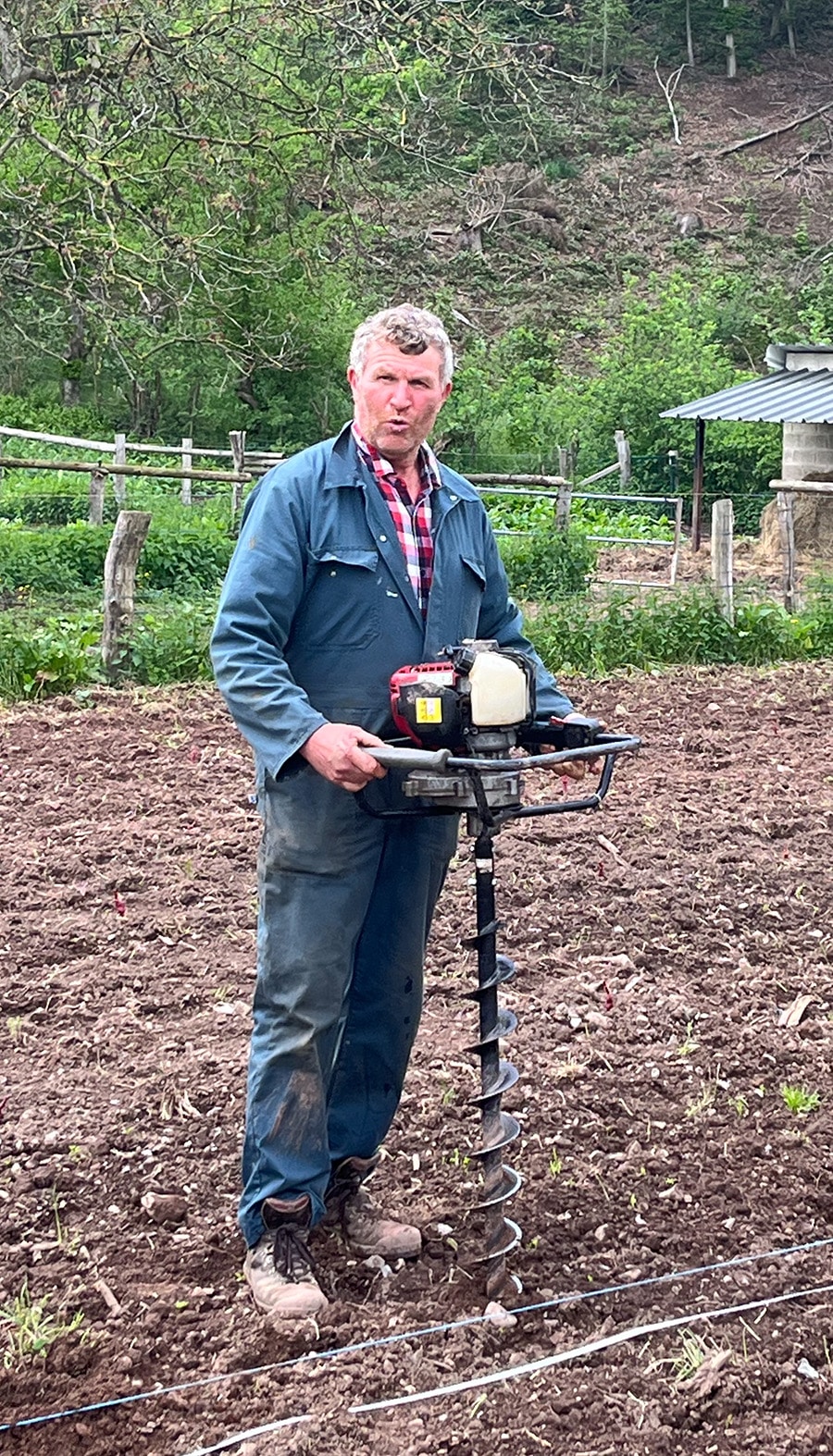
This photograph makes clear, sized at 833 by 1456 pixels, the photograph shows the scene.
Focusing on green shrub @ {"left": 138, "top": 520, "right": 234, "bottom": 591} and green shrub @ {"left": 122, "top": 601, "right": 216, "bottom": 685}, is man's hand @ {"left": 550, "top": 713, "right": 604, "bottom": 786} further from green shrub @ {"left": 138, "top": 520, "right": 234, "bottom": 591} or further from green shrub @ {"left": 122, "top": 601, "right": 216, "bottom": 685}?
green shrub @ {"left": 138, "top": 520, "right": 234, "bottom": 591}

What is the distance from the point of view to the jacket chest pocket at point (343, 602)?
3.05 metres

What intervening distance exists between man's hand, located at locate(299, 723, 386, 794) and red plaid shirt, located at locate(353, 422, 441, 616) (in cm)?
41

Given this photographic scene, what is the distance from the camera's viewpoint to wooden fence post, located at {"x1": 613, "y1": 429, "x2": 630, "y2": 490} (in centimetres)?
2477

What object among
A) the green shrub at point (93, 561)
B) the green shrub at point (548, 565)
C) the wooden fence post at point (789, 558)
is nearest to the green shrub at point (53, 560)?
the green shrub at point (93, 561)

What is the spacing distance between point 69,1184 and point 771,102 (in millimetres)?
54901

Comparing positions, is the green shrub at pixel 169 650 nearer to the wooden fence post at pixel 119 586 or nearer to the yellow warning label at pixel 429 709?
the wooden fence post at pixel 119 586

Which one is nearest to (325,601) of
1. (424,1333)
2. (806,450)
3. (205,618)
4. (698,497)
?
(424,1333)

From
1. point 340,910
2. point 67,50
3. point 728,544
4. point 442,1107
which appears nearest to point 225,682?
point 340,910

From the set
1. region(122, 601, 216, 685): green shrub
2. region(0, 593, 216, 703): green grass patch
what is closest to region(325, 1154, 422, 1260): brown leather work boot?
region(0, 593, 216, 703): green grass patch

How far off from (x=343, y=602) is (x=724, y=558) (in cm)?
870

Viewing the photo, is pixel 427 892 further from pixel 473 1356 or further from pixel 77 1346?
pixel 77 1346

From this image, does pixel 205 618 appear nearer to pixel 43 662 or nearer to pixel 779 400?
pixel 43 662

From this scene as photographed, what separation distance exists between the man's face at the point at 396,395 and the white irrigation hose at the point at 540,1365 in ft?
5.92

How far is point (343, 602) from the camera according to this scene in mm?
3062
